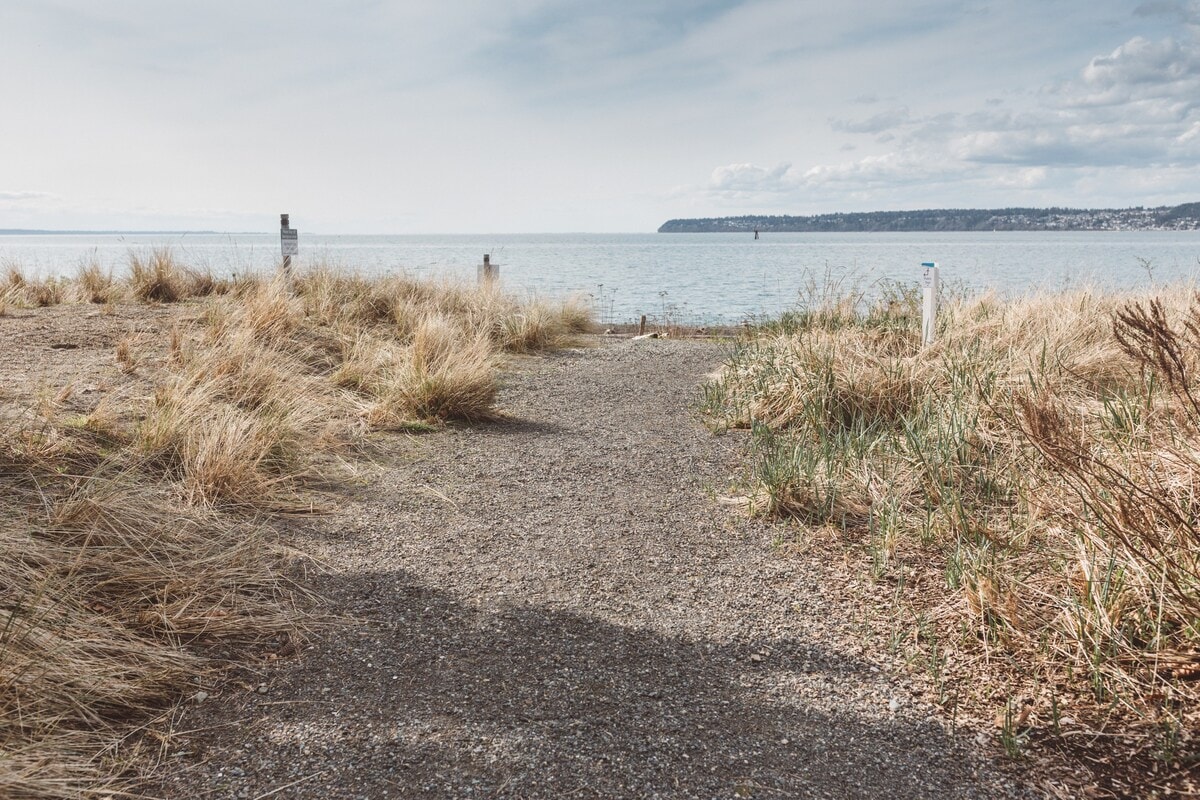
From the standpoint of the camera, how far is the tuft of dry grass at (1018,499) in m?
2.48

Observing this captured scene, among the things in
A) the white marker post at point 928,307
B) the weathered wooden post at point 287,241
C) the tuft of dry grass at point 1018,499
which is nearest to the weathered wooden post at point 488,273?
the weathered wooden post at point 287,241

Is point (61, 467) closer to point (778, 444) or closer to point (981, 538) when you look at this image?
point (778, 444)

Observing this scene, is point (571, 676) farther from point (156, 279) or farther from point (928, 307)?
point (156, 279)

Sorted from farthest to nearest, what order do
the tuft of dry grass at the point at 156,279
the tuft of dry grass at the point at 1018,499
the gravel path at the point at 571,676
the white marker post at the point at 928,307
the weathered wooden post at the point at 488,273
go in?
1. the weathered wooden post at the point at 488,273
2. the tuft of dry grass at the point at 156,279
3. the white marker post at the point at 928,307
4. the tuft of dry grass at the point at 1018,499
5. the gravel path at the point at 571,676

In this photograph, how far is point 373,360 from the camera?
7.59m

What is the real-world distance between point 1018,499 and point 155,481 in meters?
4.22

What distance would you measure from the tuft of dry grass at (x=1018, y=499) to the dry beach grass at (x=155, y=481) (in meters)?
2.37

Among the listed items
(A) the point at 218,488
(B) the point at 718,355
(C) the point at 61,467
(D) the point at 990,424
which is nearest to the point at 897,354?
(D) the point at 990,424

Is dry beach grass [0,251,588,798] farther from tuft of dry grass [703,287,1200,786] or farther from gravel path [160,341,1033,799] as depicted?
tuft of dry grass [703,287,1200,786]

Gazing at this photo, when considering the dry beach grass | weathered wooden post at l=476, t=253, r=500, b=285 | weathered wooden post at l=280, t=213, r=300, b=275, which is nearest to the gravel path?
the dry beach grass

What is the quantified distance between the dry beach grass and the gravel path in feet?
0.78

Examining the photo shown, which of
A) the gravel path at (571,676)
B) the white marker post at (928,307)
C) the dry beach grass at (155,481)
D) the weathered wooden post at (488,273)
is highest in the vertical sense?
the weathered wooden post at (488,273)

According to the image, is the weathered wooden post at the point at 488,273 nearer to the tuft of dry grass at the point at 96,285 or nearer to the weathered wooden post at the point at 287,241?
the weathered wooden post at the point at 287,241

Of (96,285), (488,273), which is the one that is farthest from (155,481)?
(488,273)
